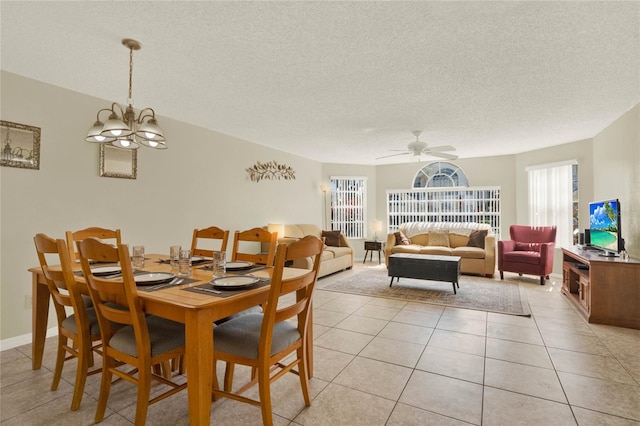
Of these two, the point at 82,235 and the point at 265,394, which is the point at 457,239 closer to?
the point at 265,394

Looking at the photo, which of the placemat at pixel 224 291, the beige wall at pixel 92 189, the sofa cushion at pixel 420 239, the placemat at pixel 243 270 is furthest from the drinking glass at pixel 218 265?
the sofa cushion at pixel 420 239

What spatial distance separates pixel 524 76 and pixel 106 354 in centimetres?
380

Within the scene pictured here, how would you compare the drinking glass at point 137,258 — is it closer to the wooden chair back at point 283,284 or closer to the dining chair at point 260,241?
the dining chair at point 260,241

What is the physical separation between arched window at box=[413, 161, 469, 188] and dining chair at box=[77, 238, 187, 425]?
22.5 feet

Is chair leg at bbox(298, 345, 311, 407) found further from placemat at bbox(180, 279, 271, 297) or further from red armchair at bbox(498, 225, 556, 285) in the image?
red armchair at bbox(498, 225, 556, 285)

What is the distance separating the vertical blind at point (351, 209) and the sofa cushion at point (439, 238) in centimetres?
194

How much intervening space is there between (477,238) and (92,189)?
6.04 m

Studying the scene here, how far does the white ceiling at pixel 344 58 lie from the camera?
1987 mm

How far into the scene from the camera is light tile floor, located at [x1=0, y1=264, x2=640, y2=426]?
1.79 m

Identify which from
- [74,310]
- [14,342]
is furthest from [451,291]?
[14,342]

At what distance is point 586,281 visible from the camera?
11.3ft

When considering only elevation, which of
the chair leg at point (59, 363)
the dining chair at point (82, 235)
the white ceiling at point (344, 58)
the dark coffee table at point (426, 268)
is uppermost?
the white ceiling at point (344, 58)

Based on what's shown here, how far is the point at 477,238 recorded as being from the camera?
5953 mm

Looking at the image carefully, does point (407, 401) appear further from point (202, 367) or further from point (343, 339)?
point (202, 367)
